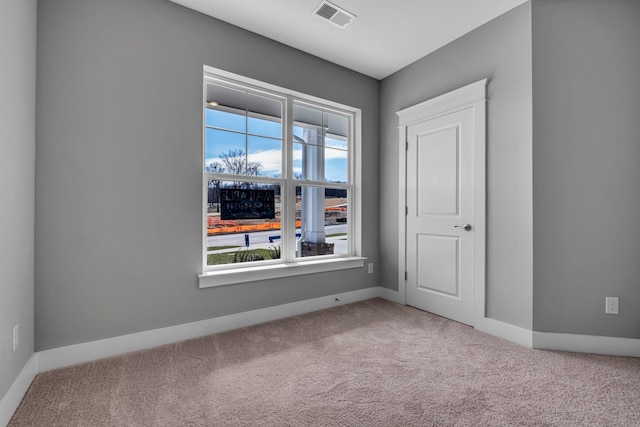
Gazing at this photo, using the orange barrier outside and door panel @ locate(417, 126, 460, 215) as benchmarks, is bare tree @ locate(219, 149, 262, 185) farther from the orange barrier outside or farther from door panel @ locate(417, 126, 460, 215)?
Answer: door panel @ locate(417, 126, 460, 215)

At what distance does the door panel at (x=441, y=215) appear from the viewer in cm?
294

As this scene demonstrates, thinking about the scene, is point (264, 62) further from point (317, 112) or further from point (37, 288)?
point (37, 288)

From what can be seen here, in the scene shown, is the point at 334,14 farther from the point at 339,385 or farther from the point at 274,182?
the point at 339,385

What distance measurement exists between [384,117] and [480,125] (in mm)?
1267

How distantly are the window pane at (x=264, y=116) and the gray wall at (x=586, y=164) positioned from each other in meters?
2.25

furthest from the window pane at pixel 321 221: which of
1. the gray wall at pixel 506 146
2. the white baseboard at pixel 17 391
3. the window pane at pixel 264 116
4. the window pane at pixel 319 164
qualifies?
the white baseboard at pixel 17 391

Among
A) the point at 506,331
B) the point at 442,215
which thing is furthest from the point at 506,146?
the point at 506,331

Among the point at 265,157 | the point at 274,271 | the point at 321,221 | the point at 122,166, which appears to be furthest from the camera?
the point at 321,221

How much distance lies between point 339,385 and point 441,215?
1.98 m

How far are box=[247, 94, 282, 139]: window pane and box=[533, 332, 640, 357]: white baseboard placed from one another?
9.46 ft

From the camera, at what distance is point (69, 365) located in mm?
2104

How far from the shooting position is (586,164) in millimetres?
2367

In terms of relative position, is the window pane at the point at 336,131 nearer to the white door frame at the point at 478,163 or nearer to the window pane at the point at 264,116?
the window pane at the point at 264,116

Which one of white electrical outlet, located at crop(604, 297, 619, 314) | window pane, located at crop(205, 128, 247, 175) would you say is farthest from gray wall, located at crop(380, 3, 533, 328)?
window pane, located at crop(205, 128, 247, 175)
